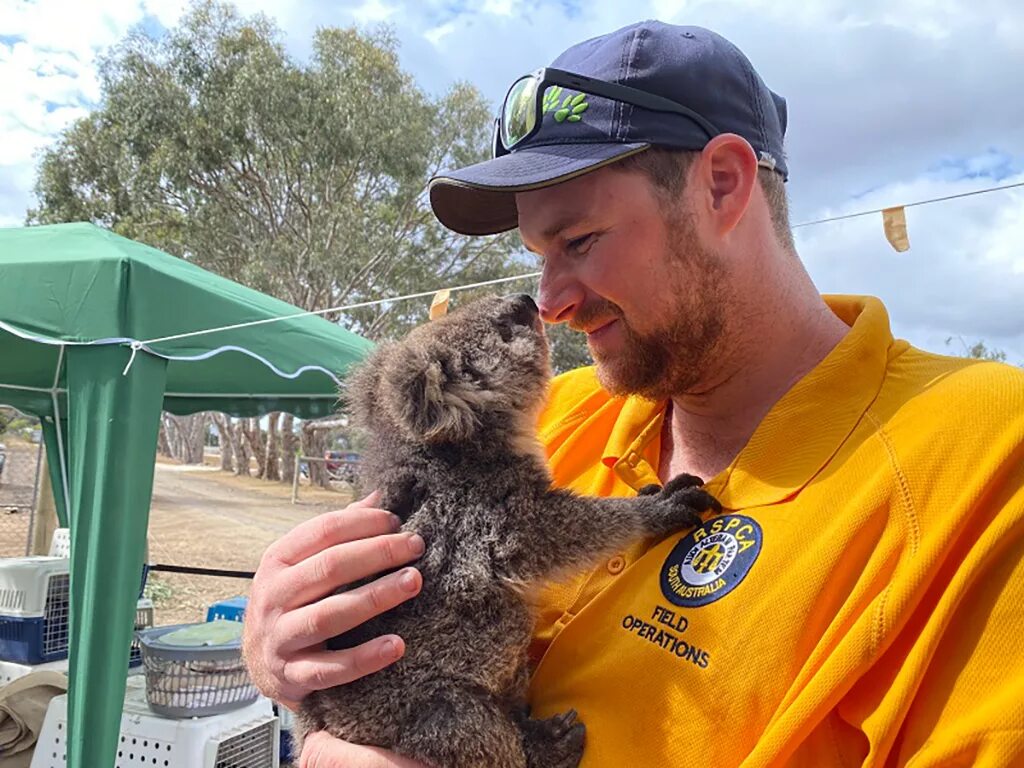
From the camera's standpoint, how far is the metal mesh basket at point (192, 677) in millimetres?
4906

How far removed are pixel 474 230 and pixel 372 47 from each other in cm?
2331

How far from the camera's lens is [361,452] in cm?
261

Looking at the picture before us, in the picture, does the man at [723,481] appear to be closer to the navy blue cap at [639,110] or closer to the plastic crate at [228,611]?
the navy blue cap at [639,110]

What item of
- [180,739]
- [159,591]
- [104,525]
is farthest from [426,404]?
[159,591]

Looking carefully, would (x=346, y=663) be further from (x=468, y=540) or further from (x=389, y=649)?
(x=468, y=540)

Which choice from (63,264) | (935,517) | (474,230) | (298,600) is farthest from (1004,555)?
(63,264)

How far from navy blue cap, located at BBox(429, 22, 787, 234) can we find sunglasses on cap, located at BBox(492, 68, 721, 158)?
0.01 m

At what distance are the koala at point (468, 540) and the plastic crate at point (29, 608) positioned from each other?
4842 millimetres

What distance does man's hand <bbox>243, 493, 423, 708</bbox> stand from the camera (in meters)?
1.70

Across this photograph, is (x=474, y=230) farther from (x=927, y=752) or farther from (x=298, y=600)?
(x=927, y=752)

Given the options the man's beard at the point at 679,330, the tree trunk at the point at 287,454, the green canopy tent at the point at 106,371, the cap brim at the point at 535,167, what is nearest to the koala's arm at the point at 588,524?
the man's beard at the point at 679,330

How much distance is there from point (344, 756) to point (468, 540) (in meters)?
0.60

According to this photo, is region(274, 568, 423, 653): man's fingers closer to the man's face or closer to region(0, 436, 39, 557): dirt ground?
the man's face

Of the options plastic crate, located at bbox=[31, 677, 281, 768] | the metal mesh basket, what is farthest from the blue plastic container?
the metal mesh basket
